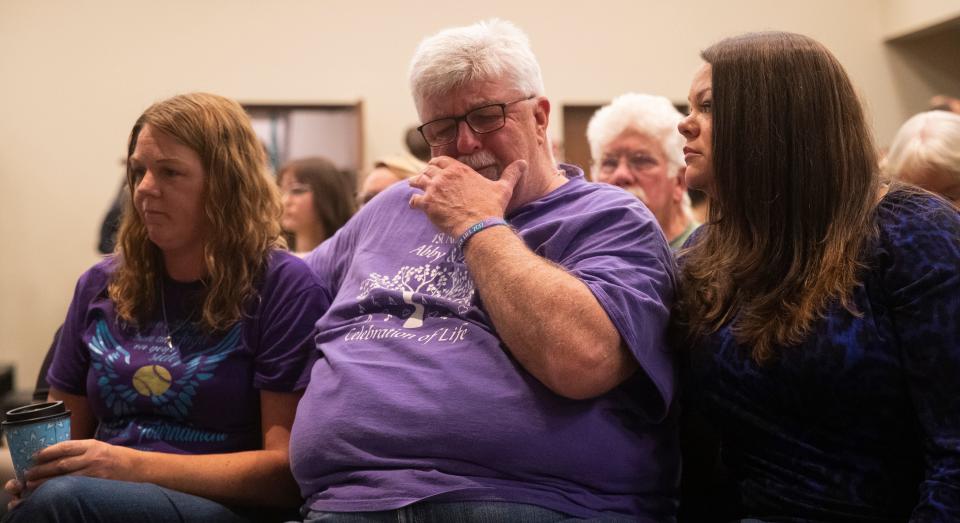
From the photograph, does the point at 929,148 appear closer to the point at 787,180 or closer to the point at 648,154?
the point at 648,154

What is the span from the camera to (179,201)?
1808 millimetres

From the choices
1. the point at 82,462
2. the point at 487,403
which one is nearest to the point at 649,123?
the point at 487,403

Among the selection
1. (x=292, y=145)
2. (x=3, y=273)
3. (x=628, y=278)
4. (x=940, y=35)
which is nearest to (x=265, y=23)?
(x=292, y=145)

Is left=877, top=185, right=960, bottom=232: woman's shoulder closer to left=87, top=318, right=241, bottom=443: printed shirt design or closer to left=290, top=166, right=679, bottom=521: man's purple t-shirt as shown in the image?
left=290, top=166, right=679, bottom=521: man's purple t-shirt

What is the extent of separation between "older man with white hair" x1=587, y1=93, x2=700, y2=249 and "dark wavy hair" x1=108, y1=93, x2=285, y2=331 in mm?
1212

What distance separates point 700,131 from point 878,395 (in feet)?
1.59

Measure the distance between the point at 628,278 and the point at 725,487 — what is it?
42cm

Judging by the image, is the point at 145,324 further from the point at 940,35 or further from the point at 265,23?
the point at 940,35

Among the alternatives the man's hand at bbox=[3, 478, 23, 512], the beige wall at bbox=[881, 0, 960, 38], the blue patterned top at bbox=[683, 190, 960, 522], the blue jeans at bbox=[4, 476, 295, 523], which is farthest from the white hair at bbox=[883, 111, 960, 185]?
the beige wall at bbox=[881, 0, 960, 38]

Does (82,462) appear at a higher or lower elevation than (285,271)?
lower

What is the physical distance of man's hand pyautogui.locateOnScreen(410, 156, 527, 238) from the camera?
155 centimetres

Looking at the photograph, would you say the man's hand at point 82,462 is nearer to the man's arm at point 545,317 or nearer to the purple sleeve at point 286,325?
the purple sleeve at point 286,325

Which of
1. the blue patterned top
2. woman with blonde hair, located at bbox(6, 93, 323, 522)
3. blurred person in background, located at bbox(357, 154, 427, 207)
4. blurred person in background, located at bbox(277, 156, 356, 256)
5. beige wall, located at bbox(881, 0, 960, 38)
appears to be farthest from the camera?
beige wall, located at bbox(881, 0, 960, 38)

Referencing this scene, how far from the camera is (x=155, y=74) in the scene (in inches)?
223
